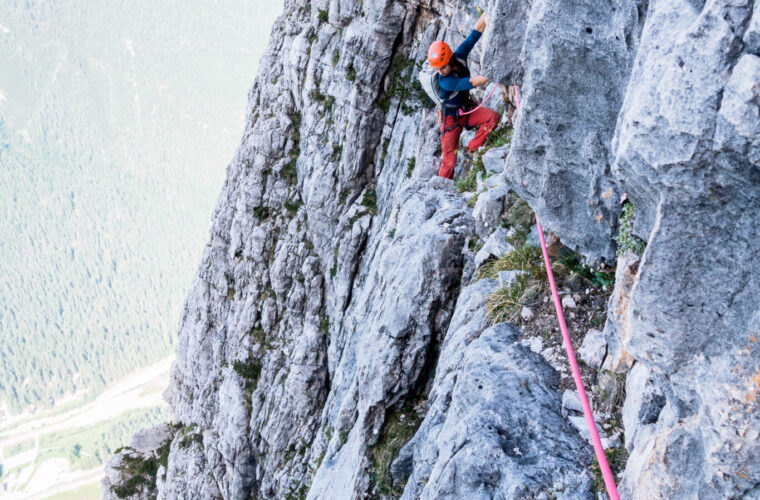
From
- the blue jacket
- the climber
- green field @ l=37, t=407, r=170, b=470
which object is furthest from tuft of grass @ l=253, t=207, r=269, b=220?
green field @ l=37, t=407, r=170, b=470

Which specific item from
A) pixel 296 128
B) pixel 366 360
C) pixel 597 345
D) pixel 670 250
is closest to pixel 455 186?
pixel 366 360

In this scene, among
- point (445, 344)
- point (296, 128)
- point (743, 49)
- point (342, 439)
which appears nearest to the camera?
point (743, 49)

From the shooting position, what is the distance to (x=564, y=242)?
7605 mm

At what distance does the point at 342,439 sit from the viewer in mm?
12422

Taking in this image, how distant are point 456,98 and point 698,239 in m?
10.2

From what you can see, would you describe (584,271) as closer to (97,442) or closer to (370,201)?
(370,201)

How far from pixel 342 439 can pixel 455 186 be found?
7015 mm

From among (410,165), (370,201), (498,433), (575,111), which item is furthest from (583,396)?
(370,201)

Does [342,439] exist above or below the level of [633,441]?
below

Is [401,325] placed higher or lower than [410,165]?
lower

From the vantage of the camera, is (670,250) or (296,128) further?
(296,128)

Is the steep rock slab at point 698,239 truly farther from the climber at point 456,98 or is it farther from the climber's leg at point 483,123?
the climber's leg at point 483,123

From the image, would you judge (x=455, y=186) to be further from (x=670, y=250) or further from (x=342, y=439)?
(x=670, y=250)

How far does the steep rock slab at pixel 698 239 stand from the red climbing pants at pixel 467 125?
9128mm
